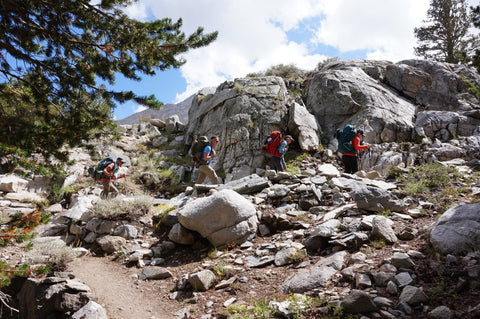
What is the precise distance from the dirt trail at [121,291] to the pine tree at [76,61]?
2854mm

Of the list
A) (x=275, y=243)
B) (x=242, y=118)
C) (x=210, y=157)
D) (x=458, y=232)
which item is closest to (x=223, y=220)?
(x=275, y=243)

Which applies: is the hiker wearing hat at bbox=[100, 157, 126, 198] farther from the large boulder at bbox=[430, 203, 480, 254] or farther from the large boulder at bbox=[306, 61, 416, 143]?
the large boulder at bbox=[306, 61, 416, 143]

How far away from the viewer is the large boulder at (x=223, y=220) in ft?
21.5

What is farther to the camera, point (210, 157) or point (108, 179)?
point (108, 179)

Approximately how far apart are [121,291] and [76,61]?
448 centimetres

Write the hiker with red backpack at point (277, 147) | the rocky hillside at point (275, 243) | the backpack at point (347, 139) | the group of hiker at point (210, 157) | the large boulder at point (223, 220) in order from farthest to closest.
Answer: the hiker with red backpack at point (277, 147) < the backpack at point (347, 139) < the group of hiker at point (210, 157) < the large boulder at point (223, 220) < the rocky hillside at point (275, 243)

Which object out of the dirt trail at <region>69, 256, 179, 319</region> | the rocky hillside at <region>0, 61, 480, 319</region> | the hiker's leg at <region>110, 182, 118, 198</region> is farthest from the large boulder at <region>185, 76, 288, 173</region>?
the dirt trail at <region>69, 256, 179, 319</region>

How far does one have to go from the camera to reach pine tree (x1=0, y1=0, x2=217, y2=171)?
4605mm

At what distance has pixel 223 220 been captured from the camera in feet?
21.7

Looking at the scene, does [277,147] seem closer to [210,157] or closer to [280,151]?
[280,151]

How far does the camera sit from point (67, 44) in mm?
4902

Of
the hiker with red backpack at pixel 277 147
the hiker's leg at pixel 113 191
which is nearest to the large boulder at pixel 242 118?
the hiker with red backpack at pixel 277 147

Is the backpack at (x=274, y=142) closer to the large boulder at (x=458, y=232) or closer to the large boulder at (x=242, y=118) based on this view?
the large boulder at (x=242, y=118)

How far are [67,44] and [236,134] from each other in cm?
1234
